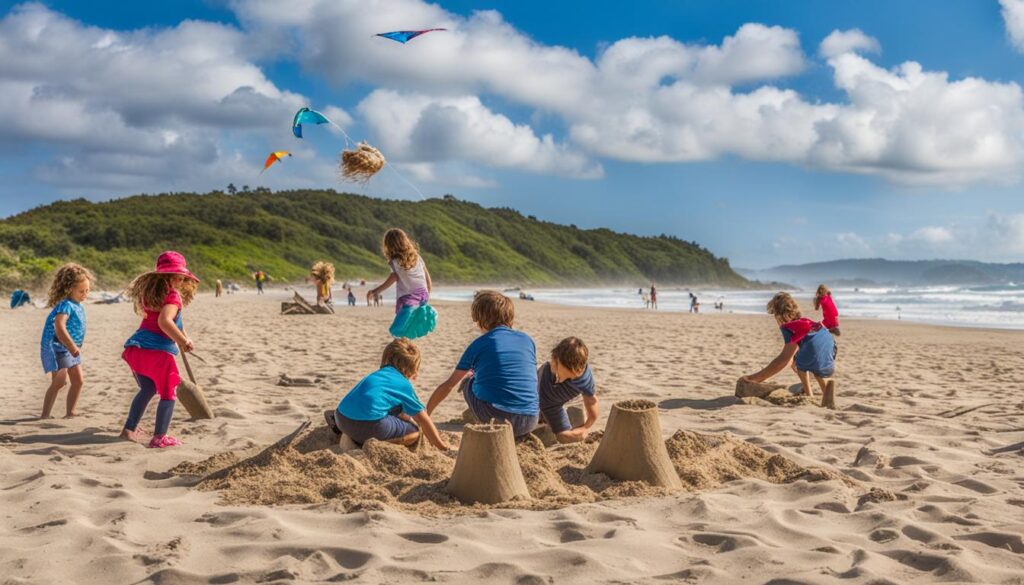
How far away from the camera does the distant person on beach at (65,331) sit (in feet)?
20.9

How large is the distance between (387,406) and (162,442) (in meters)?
1.89

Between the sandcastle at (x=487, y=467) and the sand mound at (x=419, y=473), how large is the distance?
0.20ft

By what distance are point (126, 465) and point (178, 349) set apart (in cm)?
103

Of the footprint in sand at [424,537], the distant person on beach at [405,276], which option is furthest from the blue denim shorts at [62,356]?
the footprint in sand at [424,537]

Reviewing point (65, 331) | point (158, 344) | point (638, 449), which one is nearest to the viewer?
point (638, 449)

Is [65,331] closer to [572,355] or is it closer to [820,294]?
[572,355]

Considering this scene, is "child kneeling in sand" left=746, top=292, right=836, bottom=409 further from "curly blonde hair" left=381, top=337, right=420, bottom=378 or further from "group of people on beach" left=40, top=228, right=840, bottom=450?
"curly blonde hair" left=381, top=337, right=420, bottom=378

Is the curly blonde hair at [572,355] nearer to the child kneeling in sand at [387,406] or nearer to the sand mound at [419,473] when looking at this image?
the sand mound at [419,473]

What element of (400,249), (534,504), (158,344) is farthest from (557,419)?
(158,344)

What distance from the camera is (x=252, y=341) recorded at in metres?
13.6

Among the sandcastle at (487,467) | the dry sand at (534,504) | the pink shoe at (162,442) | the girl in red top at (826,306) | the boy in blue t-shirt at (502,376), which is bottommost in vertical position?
the dry sand at (534,504)

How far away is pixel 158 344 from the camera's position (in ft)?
18.5

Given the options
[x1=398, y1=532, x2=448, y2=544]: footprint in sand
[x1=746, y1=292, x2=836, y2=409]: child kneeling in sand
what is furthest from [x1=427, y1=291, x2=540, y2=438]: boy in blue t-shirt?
[x1=746, y1=292, x2=836, y2=409]: child kneeling in sand

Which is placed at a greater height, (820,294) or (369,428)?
(820,294)
